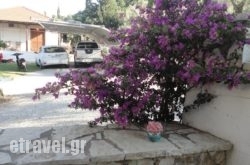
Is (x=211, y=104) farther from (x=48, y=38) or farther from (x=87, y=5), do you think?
(x=87, y=5)

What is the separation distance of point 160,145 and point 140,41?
1.39 meters

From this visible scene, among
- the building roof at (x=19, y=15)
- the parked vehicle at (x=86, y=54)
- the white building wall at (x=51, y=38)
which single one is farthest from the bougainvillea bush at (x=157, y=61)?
the white building wall at (x=51, y=38)

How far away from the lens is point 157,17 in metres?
4.62

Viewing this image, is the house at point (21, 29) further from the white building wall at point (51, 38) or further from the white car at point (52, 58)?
the white car at point (52, 58)

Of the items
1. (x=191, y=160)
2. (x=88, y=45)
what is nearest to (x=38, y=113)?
(x=191, y=160)

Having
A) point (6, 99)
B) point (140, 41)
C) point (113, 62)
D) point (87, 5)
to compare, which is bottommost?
point (6, 99)

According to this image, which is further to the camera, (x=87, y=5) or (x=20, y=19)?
(x=87, y=5)

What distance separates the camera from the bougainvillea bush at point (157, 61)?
4.23 meters

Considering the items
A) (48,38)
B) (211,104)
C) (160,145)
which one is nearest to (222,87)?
(211,104)

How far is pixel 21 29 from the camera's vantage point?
37.2 metres

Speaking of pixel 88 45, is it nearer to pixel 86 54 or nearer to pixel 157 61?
pixel 86 54

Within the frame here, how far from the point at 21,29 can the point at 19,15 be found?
1454mm

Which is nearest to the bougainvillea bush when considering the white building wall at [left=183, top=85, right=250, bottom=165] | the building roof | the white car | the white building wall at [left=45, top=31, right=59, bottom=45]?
the white building wall at [left=183, top=85, right=250, bottom=165]

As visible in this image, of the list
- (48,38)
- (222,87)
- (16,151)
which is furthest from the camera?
(48,38)
